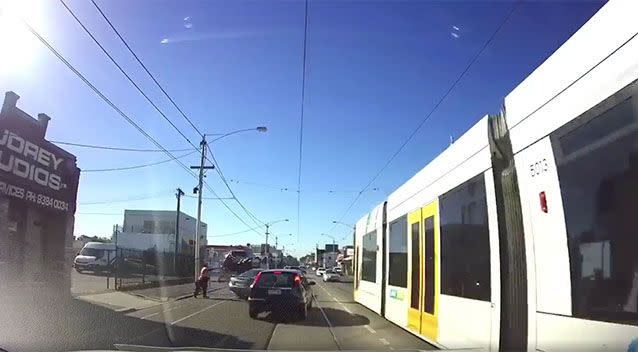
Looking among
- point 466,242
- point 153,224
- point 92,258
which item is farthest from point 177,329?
point 153,224

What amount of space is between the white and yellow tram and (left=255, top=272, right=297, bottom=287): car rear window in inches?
282

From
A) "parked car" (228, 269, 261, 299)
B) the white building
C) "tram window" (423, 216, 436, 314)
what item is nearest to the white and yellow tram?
"tram window" (423, 216, 436, 314)

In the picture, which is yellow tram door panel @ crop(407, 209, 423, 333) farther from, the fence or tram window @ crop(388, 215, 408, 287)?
the fence

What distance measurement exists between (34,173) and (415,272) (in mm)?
12242

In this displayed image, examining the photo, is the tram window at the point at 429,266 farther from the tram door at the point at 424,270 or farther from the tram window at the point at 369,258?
the tram window at the point at 369,258

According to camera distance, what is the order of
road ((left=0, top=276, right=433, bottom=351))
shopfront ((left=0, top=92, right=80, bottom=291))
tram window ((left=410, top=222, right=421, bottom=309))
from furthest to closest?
shopfront ((left=0, top=92, right=80, bottom=291)) → tram window ((left=410, top=222, right=421, bottom=309)) → road ((left=0, top=276, right=433, bottom=351))

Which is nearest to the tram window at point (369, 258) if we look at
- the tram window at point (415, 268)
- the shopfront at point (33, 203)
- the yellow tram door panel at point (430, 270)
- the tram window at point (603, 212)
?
the tram window at point (415, 268)

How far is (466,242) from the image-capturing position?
9344 millimetres

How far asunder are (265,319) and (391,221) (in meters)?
4.54

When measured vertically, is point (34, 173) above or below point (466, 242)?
above

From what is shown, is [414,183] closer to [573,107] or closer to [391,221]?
[391,221]

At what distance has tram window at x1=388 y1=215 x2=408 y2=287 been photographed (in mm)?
14328

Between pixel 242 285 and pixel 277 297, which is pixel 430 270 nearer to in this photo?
pixel 277 297

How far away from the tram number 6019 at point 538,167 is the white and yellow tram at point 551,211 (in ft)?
0.04
